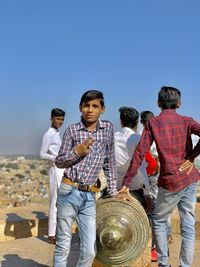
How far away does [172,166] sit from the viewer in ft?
14.7

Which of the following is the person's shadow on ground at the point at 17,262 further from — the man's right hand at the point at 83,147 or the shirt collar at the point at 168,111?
the shirt collar at the point at 168,111

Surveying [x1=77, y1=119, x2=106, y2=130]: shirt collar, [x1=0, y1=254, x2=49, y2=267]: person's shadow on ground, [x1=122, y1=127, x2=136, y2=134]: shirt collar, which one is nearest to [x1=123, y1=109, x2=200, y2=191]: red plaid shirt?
[x1=77, y1=119, x2=106, y2=130]: shirt collar

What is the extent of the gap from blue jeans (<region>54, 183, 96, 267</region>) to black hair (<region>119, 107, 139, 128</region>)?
1.33 m

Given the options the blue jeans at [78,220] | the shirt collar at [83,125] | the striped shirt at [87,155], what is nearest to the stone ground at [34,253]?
the blue jeans at [78,220]

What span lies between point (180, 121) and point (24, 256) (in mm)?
2820

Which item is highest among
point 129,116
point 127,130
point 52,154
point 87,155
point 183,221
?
point 129,116

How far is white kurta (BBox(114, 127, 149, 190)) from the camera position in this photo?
5.09 meters

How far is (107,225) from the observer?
14.3 ft

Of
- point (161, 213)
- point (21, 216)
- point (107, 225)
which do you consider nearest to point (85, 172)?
point (107, 225)

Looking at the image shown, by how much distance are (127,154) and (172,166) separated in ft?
2.53

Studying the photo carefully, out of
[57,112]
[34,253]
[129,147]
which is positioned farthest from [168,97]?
[34,253]

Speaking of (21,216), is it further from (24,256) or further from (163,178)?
(163,178)

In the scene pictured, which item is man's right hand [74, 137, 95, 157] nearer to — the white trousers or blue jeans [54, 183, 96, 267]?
blue jeans [54, 183, 96, 267]

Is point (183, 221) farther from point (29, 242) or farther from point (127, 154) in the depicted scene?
point (29, 242)
